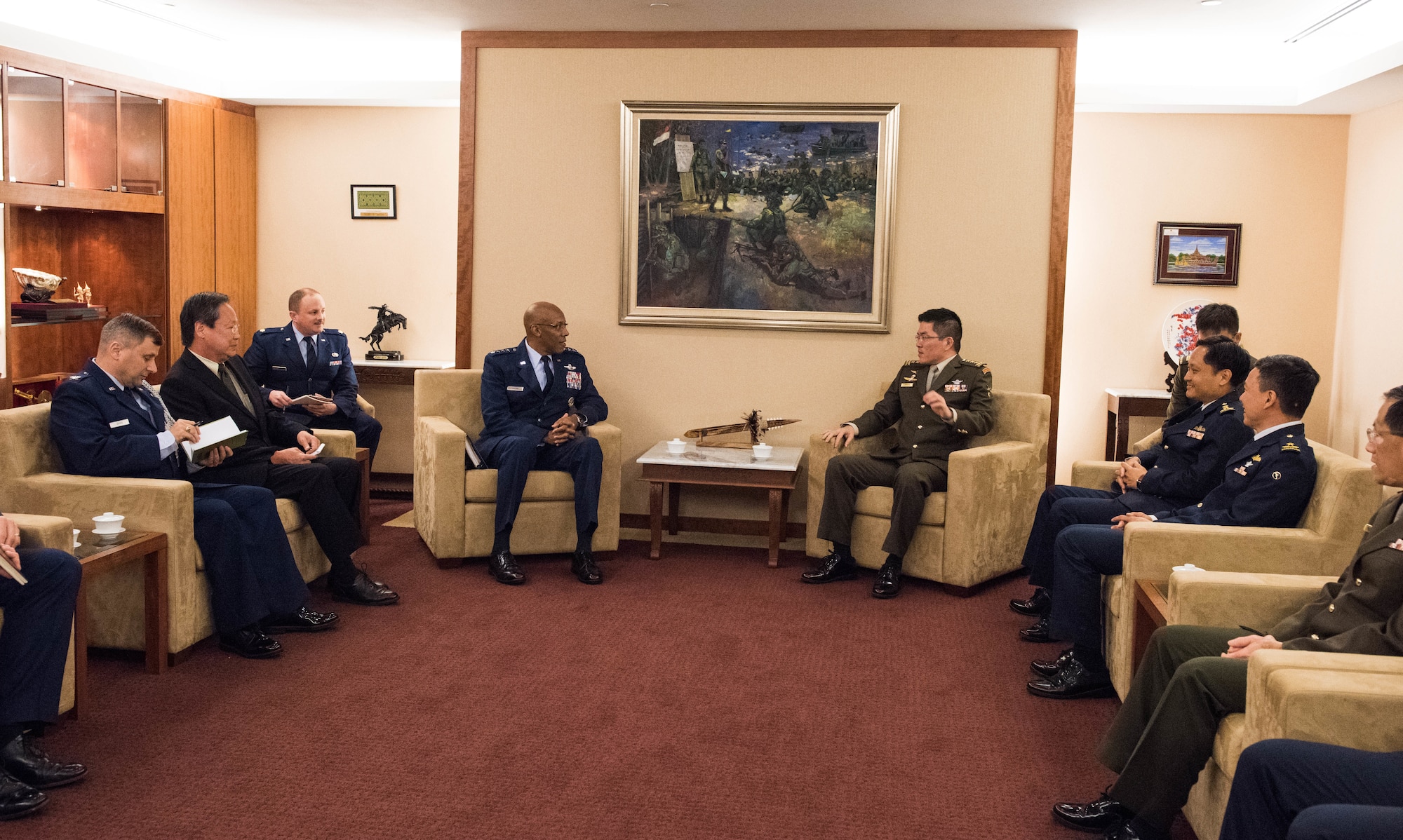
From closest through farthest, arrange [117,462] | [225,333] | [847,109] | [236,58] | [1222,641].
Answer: [1222,641]
[117,462]
[225,333]
[847,109]
[236,58]

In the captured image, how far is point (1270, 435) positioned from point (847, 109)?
3.01 m

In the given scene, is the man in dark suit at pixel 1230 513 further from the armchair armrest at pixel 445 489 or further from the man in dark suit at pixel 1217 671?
the armchair armrest at pixel 445 489

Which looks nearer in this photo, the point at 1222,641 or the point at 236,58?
the point at 1222,641

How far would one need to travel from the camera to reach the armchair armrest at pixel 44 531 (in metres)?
3.24

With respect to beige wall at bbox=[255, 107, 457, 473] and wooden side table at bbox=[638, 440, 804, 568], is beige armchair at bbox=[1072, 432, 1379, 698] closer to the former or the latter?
wooden side table at bbox=[638, 440, 804, 568]

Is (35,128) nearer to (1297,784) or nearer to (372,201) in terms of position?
(372,201)

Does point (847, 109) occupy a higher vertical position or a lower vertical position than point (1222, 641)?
higher

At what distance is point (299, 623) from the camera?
433 cm

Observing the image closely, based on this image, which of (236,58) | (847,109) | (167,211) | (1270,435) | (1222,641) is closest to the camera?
(1222,641)

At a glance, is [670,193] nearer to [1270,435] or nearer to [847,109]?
[847,109]

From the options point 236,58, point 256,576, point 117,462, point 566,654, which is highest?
point 236,58

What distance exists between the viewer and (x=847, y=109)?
19.2 ft

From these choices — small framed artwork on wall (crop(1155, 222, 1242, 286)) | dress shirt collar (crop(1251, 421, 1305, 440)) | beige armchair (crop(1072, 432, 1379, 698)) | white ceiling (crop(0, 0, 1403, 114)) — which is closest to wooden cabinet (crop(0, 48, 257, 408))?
white ceiling (crop(0, 0, 1403, 114))

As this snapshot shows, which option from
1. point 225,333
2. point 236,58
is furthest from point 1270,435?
point 236,58
